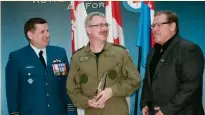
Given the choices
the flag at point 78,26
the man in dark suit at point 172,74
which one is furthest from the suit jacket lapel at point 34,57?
the man in dark suit at point 172,74

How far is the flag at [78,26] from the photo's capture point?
357 cm

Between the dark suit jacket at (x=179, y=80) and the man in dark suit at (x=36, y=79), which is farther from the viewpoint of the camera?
the man in dark suit at (x=36, y=79)

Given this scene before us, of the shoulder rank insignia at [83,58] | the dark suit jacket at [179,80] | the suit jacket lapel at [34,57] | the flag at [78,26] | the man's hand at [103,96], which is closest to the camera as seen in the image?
the dark suit jacket at [179,80]

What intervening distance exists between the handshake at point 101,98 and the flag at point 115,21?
0.86 metres

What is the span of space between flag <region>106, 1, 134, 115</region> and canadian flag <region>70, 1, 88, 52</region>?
0.26 metres

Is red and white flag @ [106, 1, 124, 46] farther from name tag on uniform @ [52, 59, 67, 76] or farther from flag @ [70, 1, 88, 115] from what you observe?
name tag on uniform @ [52, 59, 67, 76]

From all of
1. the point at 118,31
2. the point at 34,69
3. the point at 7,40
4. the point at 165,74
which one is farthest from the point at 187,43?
the point at 7,40

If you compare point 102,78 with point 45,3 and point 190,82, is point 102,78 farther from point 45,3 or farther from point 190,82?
point 45,3

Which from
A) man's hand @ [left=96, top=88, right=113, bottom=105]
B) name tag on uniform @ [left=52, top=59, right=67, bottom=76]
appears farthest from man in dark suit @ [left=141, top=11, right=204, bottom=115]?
name tag on uniform @ [left=52, top=59, right=67, bottom=76]

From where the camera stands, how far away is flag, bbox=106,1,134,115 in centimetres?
360

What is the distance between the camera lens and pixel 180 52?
266 cm

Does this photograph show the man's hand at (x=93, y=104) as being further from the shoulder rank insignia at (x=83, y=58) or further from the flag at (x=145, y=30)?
the flag at (x=145, y=30)

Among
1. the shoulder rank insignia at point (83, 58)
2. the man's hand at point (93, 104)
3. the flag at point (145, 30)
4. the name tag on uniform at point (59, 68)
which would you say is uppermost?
the flag at point (145, 30)

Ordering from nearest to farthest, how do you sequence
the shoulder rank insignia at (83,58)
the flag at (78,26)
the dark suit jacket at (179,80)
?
the dark suit jacket at (179,80) → the shoulder rank insignia at (83,58) → the flag at (78,26)
